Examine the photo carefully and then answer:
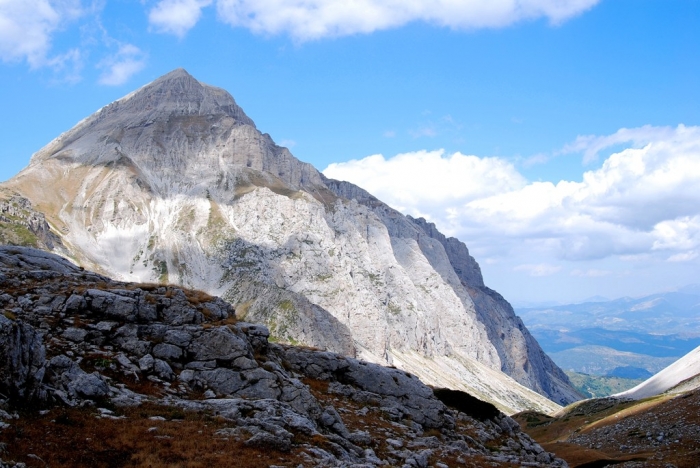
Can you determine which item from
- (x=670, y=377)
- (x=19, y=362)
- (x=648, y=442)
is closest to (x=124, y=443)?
(x=19, y=362)

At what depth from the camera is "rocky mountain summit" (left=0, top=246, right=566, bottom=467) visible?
20.1m

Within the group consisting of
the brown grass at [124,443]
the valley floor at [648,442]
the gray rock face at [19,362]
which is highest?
the gray rock face at [19,362]

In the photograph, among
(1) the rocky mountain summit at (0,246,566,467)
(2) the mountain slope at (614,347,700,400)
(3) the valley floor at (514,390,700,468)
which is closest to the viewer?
(1) the rocky mountain summit at (0,246,566,467)

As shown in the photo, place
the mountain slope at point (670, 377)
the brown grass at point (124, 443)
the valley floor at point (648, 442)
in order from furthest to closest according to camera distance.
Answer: the mountain slope at point (670, 377) < the valley floor at point (648, 442) < the brown grass at point (124, 443)

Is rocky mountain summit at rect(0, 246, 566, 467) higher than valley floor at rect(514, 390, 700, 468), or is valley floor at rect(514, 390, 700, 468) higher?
rocky mountain summit at rect(0, 246, 566, 467)

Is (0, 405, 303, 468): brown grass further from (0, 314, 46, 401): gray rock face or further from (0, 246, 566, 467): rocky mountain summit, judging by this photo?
(0, 314, 46, 401): gray rock face

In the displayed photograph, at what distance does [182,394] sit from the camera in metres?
27.6

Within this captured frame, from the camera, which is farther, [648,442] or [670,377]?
[670,377]

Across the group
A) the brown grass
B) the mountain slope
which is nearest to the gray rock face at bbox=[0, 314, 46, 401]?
the brown grass

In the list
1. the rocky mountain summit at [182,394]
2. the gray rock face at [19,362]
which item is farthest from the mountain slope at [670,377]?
the gray rock face at [19,362]

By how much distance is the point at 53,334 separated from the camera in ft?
94.0

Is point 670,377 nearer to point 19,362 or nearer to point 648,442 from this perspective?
point 648,442

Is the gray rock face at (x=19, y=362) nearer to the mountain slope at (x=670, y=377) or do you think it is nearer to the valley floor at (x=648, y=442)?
the valley floor at (x=648, y=442)

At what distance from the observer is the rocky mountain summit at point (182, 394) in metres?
20.1
